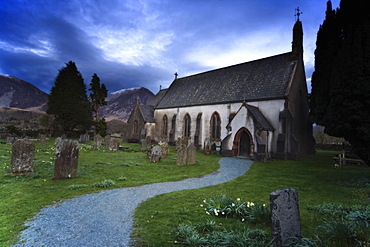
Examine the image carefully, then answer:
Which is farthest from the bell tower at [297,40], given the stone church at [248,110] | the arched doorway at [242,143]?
the arched doorway at [242,143]

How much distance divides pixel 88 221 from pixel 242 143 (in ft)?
59.9

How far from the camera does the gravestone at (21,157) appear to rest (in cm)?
907

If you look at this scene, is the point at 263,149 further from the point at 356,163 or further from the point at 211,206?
the point at 211,206

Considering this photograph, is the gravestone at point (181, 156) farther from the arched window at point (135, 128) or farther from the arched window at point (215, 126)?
the arched window at point (135, 128)

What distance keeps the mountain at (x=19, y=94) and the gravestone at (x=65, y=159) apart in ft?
364

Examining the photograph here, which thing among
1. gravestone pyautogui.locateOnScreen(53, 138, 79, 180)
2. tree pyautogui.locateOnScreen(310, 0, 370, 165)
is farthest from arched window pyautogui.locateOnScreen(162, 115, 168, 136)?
tree pyautogui.locateOnScreen(310, 0, 370, 165)

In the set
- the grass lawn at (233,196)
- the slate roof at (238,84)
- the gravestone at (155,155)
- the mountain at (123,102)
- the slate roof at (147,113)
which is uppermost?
the mountain at (123,102)

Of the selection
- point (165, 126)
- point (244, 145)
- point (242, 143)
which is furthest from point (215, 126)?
point (165, 126)

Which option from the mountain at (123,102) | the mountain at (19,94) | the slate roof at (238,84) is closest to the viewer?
the slate roof at (238,84)

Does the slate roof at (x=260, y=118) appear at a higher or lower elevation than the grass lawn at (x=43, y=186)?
higher

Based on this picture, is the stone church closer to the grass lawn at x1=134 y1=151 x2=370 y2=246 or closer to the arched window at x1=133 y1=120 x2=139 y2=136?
the arched window at x1=133 y1=120 x2=139 y2=136

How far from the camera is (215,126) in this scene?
2662 centimetres

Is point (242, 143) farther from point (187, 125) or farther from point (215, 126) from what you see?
point (187, 125)

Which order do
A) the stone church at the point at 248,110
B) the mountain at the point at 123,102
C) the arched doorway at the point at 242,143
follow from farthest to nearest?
the mountain at the point at 123,102 < the arched doorway at the point at 242,143 < the stone church at the point at 248,110
